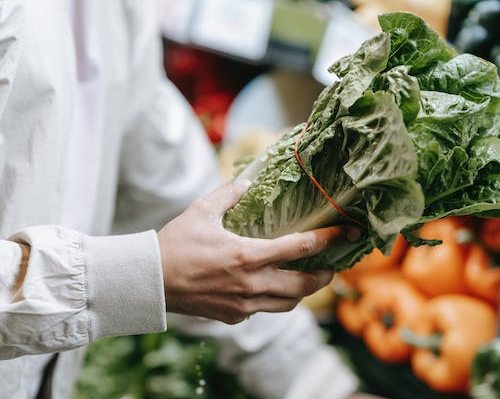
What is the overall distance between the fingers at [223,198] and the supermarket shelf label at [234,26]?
4.33ft

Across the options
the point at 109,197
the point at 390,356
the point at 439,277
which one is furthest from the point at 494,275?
the point at 109,197

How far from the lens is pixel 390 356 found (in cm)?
200

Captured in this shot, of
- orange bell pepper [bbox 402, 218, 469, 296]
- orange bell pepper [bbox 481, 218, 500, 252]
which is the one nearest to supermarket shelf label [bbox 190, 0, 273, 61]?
orange bell pepper [bbox 402, 218, 469, 296]

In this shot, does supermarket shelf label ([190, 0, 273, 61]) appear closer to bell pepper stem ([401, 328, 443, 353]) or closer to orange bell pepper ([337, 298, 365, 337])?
orange bell pepper ([337, 298, 365, 337])

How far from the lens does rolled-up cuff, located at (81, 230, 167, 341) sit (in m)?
1.01

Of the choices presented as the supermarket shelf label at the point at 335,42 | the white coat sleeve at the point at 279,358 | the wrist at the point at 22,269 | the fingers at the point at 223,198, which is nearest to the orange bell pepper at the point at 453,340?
the white coat sleeve at the point at 279,358

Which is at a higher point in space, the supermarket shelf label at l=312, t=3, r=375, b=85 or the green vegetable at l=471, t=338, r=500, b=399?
the supermarket shelf label at l=312, t=3, r=375, b=85

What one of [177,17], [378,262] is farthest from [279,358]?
[177,17]

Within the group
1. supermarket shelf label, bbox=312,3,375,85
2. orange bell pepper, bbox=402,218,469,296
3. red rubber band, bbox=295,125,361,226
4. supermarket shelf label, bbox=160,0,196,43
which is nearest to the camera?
red rubber band, bbox=295,125,361,226

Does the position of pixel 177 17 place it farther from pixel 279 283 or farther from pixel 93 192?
pixel 279 283

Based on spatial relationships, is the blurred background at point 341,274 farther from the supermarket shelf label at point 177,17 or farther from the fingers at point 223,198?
the fingers at point 223,198

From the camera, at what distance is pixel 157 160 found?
178 centimetres

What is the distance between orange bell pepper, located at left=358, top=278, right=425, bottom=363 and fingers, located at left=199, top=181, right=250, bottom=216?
1.05 metres

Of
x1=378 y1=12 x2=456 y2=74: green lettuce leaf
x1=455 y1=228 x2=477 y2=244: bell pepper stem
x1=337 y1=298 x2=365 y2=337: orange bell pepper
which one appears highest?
x1=378 y1=12 x2=456 y2=74: green lettuce leaf
